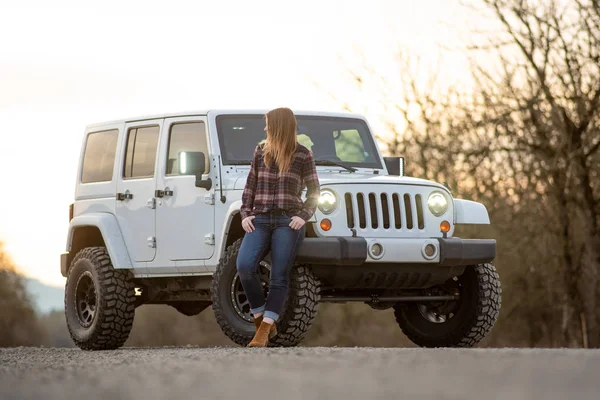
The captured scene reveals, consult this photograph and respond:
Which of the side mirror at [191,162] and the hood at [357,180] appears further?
the side mirror at [191,162]

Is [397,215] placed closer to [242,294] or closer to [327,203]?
[327,203]

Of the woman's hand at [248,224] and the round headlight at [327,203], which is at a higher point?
the round headlight at [327,203]

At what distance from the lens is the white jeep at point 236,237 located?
1110cm

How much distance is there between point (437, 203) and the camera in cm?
1162

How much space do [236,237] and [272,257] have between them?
48.3 inches

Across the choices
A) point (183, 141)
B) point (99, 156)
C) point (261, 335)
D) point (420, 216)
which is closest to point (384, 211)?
point (420, 216)

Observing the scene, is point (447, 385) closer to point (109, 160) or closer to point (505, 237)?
point (109, 160)

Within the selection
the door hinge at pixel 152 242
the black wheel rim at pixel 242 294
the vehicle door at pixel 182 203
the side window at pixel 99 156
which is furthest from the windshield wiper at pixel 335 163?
the side window at pixel 99 156

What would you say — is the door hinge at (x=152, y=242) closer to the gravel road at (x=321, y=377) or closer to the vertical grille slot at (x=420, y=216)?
the vertical grille slot at (x=420, y=216)

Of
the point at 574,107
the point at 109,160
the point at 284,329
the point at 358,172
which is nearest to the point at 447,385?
the point at 284,329

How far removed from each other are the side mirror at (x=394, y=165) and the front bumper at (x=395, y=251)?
1.51 m

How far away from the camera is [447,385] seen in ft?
22.4

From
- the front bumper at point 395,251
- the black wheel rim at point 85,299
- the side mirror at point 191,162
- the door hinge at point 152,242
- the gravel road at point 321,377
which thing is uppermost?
the side mirror at point 191,162

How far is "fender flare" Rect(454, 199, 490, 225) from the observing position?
38.9 ft
